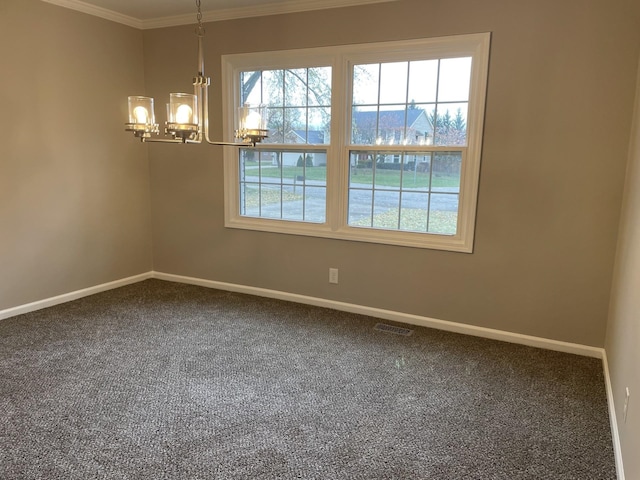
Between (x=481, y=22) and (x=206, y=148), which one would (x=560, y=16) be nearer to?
(x=481, y=22)

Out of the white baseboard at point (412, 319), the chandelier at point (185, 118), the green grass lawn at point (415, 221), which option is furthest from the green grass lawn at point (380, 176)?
the chandelier at point (185, 118)

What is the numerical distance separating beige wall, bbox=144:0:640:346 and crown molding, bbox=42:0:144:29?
812 mm

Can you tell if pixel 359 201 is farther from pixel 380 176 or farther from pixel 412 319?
pixel 412 319

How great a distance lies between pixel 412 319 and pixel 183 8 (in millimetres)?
3228

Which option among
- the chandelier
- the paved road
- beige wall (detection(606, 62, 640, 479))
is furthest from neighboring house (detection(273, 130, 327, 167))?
beige wall (detection(606, 62, 640, 479))

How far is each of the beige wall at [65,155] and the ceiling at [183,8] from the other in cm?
11

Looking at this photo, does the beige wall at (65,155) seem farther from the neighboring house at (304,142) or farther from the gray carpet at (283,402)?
the neighboring house at (304,142)

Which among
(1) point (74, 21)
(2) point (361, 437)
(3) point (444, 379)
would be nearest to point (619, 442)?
(3) point (444, 379)

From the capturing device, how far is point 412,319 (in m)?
3.64

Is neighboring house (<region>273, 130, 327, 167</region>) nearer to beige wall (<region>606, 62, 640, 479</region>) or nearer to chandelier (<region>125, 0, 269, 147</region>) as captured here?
chandelier (<region>125, 0, 269, 147</region>)

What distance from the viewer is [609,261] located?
2959 mm

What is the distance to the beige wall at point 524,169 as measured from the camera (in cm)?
285

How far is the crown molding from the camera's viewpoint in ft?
12.1

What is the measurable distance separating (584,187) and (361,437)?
214cm
